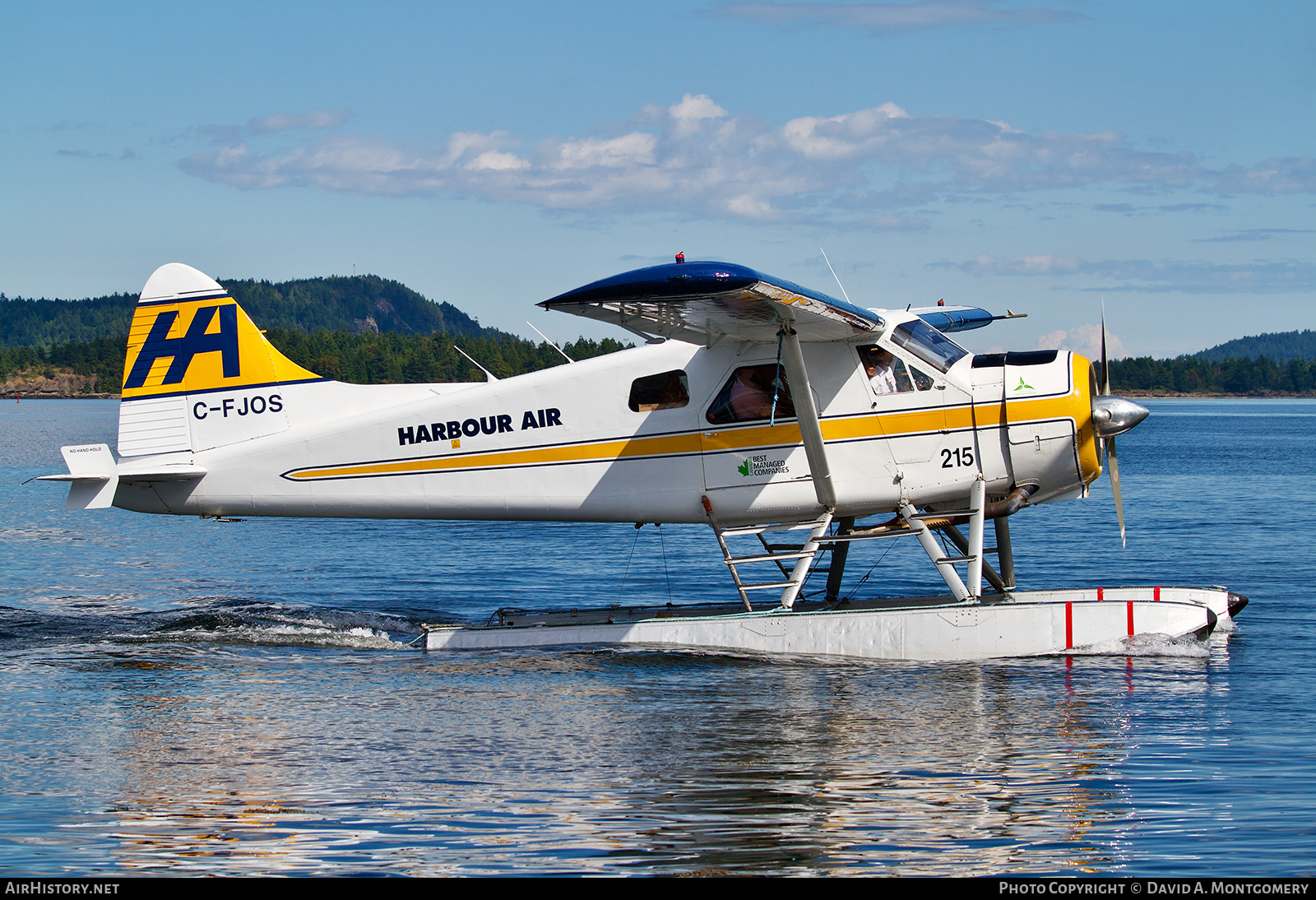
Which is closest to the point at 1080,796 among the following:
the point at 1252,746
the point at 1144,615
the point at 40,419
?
the point at 1252,746

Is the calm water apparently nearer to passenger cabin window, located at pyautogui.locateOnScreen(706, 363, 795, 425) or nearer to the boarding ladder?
the boarding ladder

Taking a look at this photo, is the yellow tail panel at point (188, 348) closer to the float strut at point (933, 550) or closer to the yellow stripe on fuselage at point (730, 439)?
the yellow stripe on fuselage at point (730, 439)

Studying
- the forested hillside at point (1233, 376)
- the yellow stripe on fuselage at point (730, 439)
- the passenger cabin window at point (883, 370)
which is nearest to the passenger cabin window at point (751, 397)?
the yellow stripe on fuselage at point (730, 439)

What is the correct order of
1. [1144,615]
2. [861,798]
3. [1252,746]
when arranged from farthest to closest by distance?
1. [1144,615]
2. [1252,746]
3. [861,798]

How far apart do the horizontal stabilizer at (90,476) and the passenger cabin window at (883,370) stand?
6.92 meters

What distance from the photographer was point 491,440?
10.9 meters

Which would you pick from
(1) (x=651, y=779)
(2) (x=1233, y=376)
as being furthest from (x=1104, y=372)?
(2) (x=1233, y=376)

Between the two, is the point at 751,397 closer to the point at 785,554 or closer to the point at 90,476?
the point at 785,554

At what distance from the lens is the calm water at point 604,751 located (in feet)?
19.2

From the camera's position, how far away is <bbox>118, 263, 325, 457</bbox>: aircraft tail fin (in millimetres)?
11438

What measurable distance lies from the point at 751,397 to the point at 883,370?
1160 millimetres

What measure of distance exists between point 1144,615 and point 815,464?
305 cm

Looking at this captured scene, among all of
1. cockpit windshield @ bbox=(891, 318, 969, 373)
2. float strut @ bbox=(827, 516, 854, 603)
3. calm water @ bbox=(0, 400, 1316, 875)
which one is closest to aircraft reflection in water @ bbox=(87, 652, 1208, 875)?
calm water @ bbox=(0, 400, 1316, 875)
